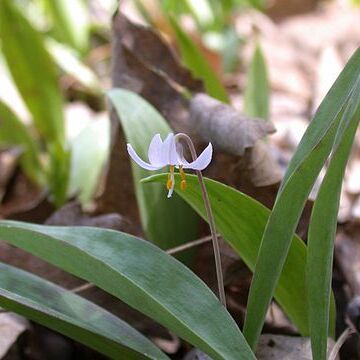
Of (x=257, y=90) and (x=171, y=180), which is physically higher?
(x=171, y=180)

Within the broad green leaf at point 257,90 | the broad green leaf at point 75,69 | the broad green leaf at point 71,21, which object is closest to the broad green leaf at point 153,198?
the broad green leaf at point 257,90

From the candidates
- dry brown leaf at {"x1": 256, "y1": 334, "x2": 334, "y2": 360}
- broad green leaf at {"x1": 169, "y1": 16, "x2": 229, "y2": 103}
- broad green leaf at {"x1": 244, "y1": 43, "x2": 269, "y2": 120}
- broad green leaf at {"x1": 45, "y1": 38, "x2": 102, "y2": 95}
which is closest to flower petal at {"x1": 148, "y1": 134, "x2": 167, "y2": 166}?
dry brown leaf at {"x1": 256, "y1": 334, "x2": 334, "y2": 360}

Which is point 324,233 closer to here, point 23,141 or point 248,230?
point 248,230

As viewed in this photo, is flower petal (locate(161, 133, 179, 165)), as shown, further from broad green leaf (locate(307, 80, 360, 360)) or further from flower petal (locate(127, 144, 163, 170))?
broad green leaf (locate(307, 80, 360, 360))

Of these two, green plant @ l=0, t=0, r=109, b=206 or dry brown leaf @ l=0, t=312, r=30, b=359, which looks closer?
dry brown leaf @ l=0, t=312, r=30, b=359

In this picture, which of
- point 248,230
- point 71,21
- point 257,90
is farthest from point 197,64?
point 71,21
